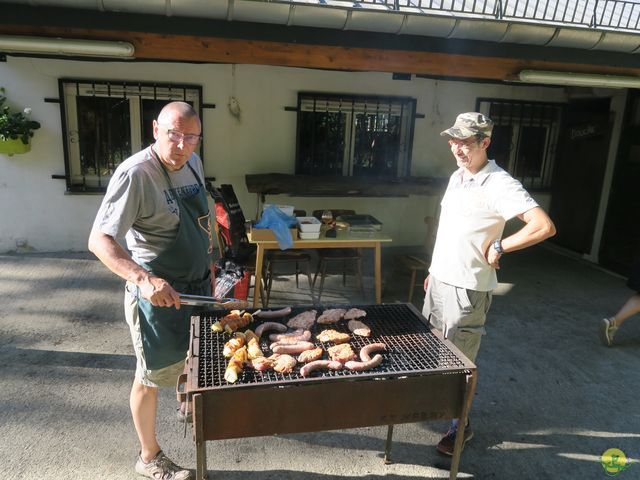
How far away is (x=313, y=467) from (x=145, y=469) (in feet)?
3.28

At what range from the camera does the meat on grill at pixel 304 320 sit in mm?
2686

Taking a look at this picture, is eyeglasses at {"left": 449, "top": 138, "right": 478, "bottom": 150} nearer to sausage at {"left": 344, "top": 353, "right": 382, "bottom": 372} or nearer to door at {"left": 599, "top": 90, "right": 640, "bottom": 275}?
sausage at {"left": 344, "top": 353, "right": 382, "bottom": 372}

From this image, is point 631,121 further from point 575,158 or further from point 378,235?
point 378,235

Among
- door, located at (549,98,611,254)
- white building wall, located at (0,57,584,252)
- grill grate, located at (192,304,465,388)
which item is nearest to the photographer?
grill grate, located at (192,304,465,388)

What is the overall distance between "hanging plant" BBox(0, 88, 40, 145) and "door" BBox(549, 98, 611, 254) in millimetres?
8171

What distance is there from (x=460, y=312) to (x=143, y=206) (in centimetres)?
194

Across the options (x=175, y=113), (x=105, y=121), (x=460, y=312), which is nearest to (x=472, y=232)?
(x=460, y=312)

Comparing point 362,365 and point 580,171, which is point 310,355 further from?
point 580,171

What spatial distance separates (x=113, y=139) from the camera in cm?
680

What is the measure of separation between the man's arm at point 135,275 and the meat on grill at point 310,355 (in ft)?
2.14

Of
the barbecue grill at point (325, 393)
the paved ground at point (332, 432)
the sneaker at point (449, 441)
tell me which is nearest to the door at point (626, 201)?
the paved ground at point (332, 432)

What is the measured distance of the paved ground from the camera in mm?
2953

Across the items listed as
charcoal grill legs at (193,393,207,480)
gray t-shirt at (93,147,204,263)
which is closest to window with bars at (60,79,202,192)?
gray t-shirt at (93,147,204,263)

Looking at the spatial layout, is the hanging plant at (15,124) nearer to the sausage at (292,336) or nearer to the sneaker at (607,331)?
the sausage at (292,336)
